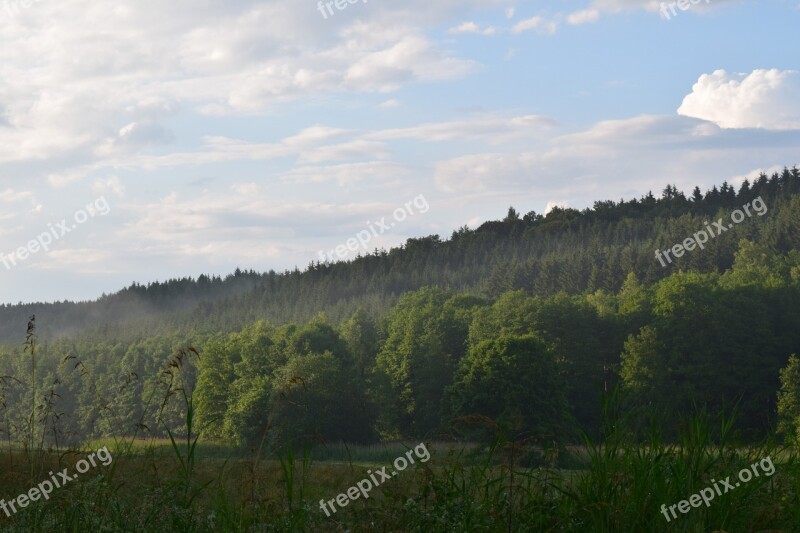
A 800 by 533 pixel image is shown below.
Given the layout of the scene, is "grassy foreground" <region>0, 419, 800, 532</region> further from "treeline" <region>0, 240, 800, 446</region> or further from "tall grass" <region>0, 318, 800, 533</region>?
"treeline" <region>0, 240, 800, 446</region>

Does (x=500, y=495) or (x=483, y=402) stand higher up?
(x=500, y=495)

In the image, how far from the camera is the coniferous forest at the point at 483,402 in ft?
21.5

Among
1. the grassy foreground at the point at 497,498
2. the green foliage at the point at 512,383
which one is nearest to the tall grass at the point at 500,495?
the grassy foreground at the point at 497,498

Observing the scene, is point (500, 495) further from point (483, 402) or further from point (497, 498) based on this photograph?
point (483, 402)

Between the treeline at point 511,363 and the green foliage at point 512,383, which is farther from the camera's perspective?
the treeline at point 511,363

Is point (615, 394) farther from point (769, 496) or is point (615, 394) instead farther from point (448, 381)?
point (448, 381)

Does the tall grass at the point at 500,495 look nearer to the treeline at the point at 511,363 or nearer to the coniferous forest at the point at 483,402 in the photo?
the coniferous forest at the point at 483,402

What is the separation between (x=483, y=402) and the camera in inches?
2616

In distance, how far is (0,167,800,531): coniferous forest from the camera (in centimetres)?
657

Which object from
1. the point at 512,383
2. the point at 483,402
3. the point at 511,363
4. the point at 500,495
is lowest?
the point at 483,402

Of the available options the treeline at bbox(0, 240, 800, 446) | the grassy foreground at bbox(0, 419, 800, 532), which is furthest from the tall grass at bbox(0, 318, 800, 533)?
the treeline at bbox(0, 240, 800, 446)

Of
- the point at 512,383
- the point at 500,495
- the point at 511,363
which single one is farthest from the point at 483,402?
the point at 500,495

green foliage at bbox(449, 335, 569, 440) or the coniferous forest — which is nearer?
the coniferous forest

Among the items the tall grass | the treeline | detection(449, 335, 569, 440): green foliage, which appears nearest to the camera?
the tall grass
